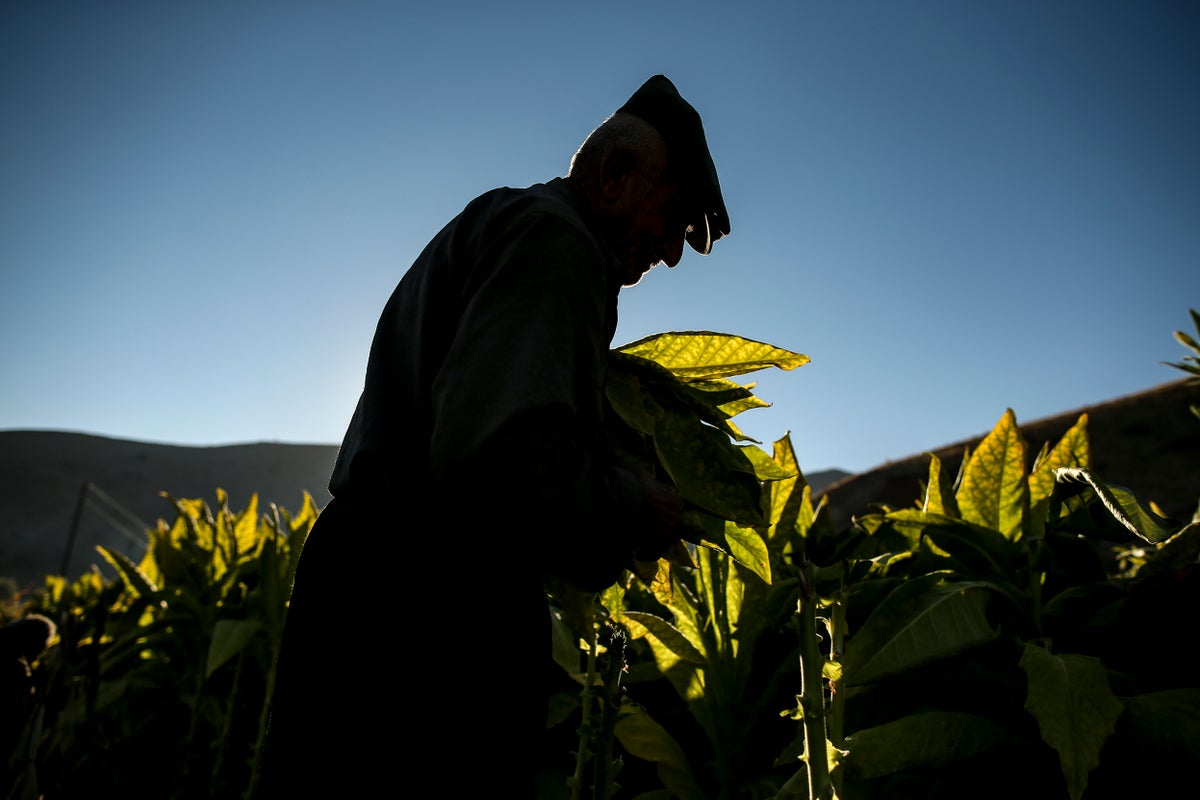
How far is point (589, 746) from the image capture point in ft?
4.11

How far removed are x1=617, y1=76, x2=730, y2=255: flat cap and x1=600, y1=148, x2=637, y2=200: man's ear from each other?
8cm

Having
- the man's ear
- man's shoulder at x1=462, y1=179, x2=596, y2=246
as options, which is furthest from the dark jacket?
the man's ear

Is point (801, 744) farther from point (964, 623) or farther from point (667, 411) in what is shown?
point (667, 411)

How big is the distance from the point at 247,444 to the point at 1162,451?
3291 inches

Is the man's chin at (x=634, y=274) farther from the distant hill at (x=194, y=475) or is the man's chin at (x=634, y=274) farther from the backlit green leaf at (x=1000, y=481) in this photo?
the distant hill at (x=194, y=475)

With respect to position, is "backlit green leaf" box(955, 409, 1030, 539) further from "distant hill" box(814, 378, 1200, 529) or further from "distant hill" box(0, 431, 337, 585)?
"distant hill" box(0, 431, 337, 585)

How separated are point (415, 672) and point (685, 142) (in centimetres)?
99

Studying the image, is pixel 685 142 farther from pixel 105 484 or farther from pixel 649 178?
pixel 105 484

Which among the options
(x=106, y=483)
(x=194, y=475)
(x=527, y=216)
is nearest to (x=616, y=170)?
(x=527, y=216)

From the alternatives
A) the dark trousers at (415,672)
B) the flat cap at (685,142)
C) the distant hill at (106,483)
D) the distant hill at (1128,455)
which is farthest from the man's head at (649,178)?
the distant hill at (106,483)

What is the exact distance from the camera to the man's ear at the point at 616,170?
1.24 meters

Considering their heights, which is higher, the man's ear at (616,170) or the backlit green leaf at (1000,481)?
the man's ear at (616,170)

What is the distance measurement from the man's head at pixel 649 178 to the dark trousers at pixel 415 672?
582 mm

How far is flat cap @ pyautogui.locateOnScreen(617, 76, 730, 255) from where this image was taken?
4.15ft
